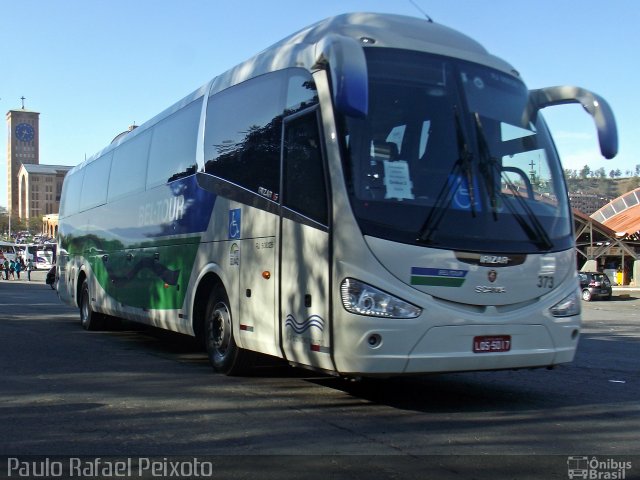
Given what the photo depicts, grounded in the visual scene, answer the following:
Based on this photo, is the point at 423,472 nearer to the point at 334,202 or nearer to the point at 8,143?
the point at 334,202

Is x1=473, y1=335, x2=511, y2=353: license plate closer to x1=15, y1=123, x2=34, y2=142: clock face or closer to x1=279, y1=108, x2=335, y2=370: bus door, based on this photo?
x1=279, y1=108, x2=335, y2=370: bus door

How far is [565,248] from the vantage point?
698 cm

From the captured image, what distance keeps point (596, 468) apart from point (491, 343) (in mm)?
1592

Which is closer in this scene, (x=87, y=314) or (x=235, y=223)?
(x=235, y=223)

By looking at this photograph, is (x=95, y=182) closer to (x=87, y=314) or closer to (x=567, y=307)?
(x=87, y=314)

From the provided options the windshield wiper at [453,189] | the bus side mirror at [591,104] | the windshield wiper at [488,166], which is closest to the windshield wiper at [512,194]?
the windshield wiper at [488,166]

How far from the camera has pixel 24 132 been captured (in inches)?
6865

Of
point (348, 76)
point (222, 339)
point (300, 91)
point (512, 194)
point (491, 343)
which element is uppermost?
point (300, 91)

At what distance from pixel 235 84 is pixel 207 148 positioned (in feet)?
3.05

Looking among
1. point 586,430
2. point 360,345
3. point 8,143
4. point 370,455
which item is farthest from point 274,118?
point 8,143

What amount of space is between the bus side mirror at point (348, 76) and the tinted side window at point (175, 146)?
4.05m

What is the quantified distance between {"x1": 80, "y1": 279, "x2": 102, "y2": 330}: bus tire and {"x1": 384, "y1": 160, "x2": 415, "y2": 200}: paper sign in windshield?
977cm

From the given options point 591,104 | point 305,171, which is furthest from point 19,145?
point 591,104

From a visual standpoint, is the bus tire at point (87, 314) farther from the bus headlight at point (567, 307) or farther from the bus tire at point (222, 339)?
the bus headlight at point (567, 307)
